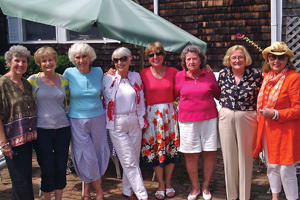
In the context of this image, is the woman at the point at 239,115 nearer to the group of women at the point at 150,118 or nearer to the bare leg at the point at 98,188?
the group of women at the point at 150,118

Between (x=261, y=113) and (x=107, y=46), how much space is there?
5.00m

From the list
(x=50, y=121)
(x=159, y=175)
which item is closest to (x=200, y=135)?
(x=159, y=175)

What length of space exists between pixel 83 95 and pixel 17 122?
730mm

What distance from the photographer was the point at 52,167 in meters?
3.32

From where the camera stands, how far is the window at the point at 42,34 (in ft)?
25.5

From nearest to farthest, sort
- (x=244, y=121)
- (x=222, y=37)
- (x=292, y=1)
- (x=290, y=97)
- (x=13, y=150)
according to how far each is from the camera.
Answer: (x=13, y=150)
(x=290, y=97)
(x=244, y=121)
(x=292, y=1)
(x=222, y=37)

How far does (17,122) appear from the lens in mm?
2992

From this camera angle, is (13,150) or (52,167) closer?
(13,150)

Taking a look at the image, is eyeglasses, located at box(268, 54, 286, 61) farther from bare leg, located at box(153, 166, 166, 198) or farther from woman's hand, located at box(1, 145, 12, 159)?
woman's hand, located at box(1, 145, 12, 159)

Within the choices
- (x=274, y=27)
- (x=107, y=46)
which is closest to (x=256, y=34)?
(x=274, y=27)

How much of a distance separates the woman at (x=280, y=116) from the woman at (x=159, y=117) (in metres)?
0.98

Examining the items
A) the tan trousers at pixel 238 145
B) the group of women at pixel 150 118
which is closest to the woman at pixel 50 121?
the group of women at pixel 150 118

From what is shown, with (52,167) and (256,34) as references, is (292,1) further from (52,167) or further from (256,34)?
(52,167)

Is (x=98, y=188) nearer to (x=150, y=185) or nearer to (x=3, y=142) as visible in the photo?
(x=150, y=185)
